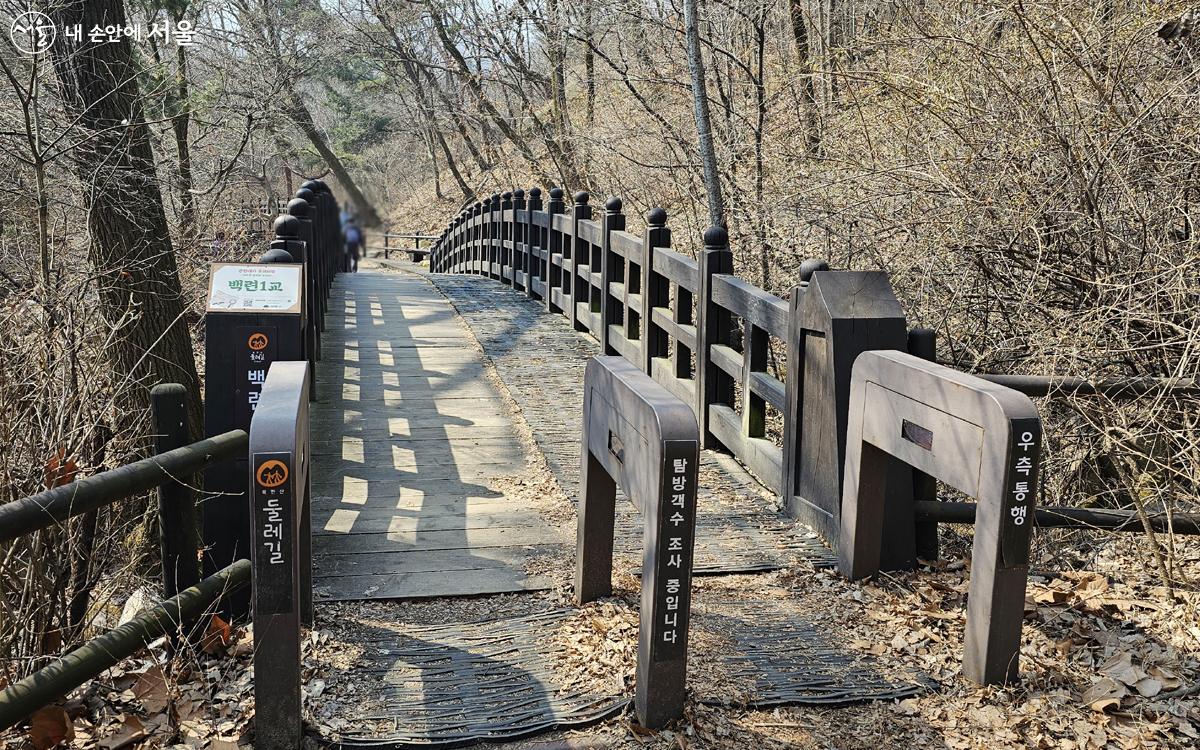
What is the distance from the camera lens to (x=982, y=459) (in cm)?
395

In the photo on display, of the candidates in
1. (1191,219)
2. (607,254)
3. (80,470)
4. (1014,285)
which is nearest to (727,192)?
(607,254)

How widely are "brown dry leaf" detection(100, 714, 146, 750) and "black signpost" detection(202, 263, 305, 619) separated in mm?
800

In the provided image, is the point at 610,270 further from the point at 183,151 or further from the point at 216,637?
the point at 183,151

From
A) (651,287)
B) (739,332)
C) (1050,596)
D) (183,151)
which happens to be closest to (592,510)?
(1050,596)

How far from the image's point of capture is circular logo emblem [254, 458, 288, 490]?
345cm

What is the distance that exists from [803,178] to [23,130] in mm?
7110

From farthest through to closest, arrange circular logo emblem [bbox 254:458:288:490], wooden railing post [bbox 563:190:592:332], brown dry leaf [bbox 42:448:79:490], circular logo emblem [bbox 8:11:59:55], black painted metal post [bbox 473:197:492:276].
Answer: black painted metal post [bbox 473:197:492:276] < wooden railing post [bbox 563:190:592:332] < circular logo emblem [bbox 8:11:59:55] < brown dry leaf [bbox 42:448:79:490] < circular logo emblem [bbox 254:458:288:490]

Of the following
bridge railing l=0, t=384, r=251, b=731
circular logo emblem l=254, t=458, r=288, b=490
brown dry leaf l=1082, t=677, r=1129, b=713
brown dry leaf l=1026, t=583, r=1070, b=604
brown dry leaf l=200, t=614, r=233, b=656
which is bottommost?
brown dry leaf l=200, t=614, r=233, b=656

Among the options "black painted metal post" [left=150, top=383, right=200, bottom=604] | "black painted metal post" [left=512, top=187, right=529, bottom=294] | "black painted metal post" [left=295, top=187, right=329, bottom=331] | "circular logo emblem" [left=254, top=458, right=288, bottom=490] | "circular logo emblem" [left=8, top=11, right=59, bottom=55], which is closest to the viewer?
"circular logo emblem" [left=254, top=458, right=288, bottom=490]

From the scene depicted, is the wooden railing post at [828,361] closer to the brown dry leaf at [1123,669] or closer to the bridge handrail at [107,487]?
the brown dry leaf at [1123,669]

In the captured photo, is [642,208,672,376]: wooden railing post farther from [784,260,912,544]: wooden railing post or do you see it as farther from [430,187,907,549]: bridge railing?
[784,260,912,544]: wooden railing post

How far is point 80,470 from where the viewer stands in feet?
15.9

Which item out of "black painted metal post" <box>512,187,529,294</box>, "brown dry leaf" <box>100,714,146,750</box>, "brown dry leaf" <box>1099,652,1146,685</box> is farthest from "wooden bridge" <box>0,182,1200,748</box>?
"black painted metal post" <box>512,187,529,294</box>

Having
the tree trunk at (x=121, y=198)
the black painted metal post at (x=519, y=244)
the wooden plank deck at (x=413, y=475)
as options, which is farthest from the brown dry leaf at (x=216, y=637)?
the black painted metal post at (x=519, y=244)
